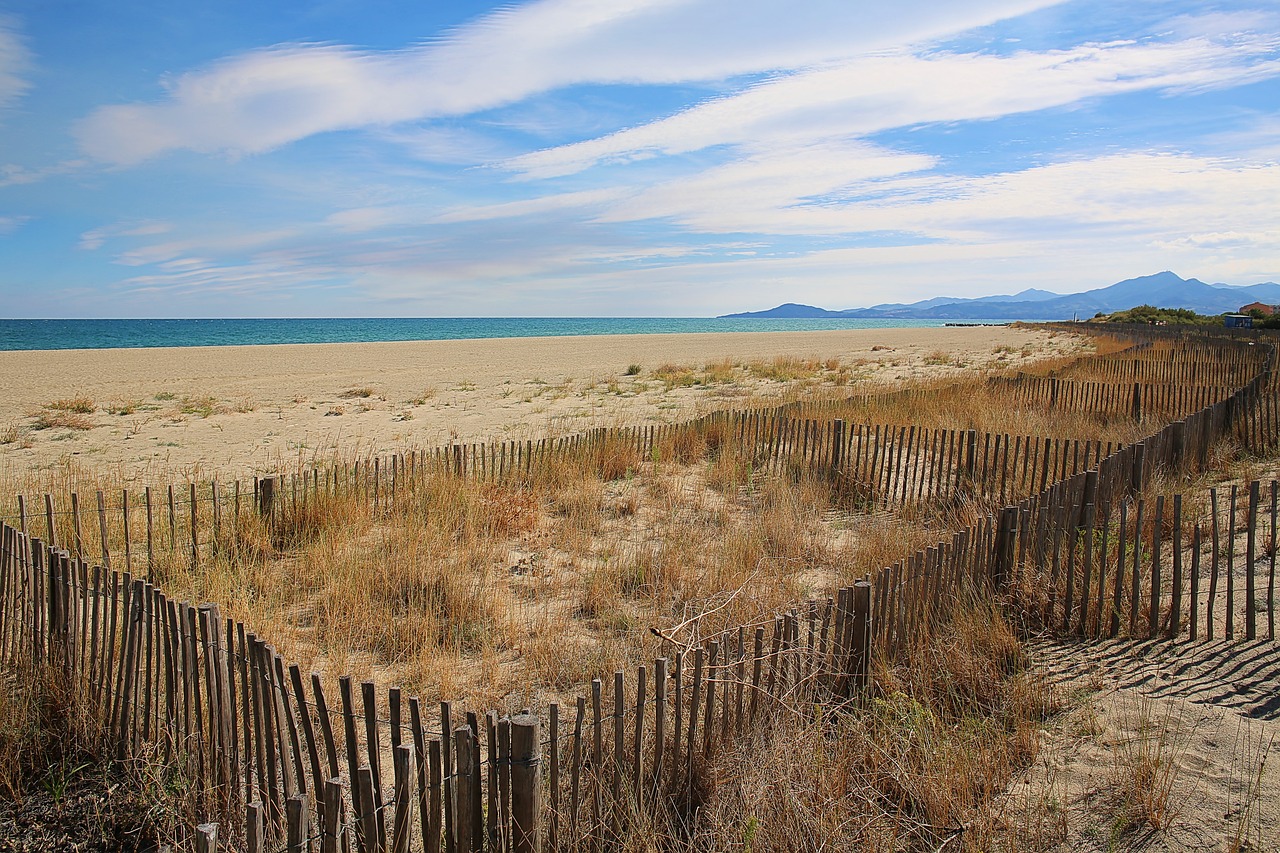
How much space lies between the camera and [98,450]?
32.4 feet

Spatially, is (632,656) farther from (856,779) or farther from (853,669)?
(856,779)

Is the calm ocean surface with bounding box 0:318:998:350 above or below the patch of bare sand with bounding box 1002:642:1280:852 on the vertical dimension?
above

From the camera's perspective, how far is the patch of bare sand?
259cm

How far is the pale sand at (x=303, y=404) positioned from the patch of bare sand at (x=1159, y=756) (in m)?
8.06

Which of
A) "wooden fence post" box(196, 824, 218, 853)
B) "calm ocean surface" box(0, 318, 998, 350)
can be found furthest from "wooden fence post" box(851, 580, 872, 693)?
"calm ocean surface" box(0, 318, 998, 350)

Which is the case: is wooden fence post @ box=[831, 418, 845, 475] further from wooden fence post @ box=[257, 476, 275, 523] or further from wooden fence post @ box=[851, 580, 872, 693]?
wooden fence post @ box=[257, 476, 275, 523]

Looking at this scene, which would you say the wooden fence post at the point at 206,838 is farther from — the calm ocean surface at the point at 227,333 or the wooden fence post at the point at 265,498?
the calm ocean surface at the point at 227,333

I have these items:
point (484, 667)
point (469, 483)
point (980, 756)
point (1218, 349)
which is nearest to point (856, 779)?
point (980, 756)

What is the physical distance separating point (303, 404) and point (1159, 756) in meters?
15.5

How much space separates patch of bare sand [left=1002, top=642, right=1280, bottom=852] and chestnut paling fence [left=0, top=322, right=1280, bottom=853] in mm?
395

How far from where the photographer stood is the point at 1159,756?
271 cm

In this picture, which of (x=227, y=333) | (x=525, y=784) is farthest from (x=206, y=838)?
(x=227, y=333)

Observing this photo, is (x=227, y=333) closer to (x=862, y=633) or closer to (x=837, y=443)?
(x=837, y=443)

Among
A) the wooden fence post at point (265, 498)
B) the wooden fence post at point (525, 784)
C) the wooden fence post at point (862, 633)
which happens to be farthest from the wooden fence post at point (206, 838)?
the wooden fence post at point (265, 498)
